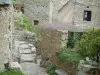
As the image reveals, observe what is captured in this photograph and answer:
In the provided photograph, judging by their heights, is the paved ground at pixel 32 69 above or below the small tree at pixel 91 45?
below

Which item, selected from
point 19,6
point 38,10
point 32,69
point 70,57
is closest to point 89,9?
point 38,10

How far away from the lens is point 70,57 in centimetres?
1411

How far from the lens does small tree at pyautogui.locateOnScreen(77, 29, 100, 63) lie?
38.9 ft

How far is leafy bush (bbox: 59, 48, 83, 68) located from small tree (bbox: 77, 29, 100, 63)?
0.68 meters

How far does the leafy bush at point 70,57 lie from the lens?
44.3ft

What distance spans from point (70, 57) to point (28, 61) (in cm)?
417

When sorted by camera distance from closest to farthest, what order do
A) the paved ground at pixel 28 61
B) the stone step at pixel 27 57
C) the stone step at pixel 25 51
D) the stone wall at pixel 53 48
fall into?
the stone wall at pixel 53 48 → the paved ground at pixel 28 61 → the stone step at pixel 27 57 → the stone step at pixel 25 51

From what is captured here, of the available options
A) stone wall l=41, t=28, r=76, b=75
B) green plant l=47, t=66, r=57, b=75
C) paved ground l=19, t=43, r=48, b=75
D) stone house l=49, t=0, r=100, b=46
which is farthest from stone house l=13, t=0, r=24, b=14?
green plant l=47, t=66, r=57, b=75

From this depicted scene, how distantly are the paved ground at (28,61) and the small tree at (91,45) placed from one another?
11.2ft

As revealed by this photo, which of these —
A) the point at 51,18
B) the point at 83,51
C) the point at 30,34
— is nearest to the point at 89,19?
the point at 51,18

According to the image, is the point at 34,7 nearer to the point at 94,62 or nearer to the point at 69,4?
the point at 69,4

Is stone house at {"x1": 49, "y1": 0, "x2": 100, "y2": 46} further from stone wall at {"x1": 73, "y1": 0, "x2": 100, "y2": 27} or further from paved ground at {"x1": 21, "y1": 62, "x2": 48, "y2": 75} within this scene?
paved ground at {"x1": 21, "y1": 62, "x2": 48, "y2": 75}

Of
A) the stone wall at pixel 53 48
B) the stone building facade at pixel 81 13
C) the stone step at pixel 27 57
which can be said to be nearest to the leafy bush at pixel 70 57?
the stone wall at pixel 53 48

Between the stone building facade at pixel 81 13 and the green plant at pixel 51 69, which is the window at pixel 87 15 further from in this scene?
the green plant at pixel 51 69
